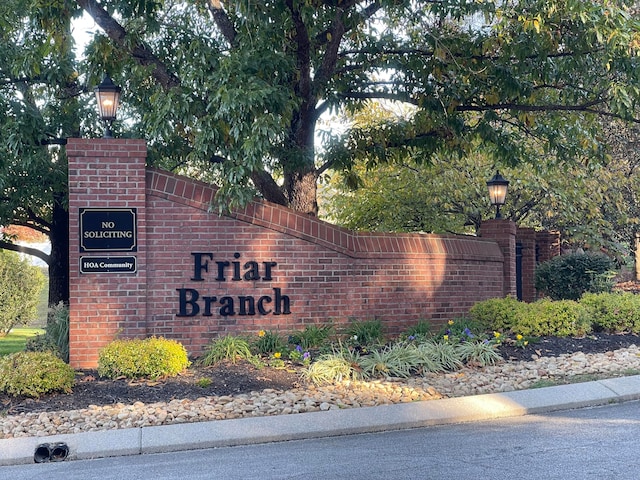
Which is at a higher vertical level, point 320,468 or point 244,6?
point 244,6

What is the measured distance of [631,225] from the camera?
77.0 ft

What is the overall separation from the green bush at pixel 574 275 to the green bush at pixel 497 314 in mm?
6903

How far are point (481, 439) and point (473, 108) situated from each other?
774 cm

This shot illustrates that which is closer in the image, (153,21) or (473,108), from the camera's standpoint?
(153,21)

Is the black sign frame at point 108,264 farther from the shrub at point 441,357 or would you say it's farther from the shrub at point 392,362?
the shrub at point 441,357

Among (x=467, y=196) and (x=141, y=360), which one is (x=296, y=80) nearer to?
(x=141, y=360)

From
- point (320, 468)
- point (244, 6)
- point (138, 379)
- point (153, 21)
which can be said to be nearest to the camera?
point (320, 468)

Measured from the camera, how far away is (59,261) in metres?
17.4

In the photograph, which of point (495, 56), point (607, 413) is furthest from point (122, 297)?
point (495, 56)

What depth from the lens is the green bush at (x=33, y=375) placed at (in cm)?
855

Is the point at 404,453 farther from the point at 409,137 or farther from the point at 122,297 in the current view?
the point at 409,137

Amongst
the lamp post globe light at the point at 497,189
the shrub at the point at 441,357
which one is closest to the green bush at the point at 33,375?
the shrub at the point at 441,357

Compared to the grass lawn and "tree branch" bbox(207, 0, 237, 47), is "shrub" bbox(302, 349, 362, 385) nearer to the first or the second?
"tree branch" bbox(207, 0, 237, 47)

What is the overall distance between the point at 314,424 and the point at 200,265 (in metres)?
4.19
